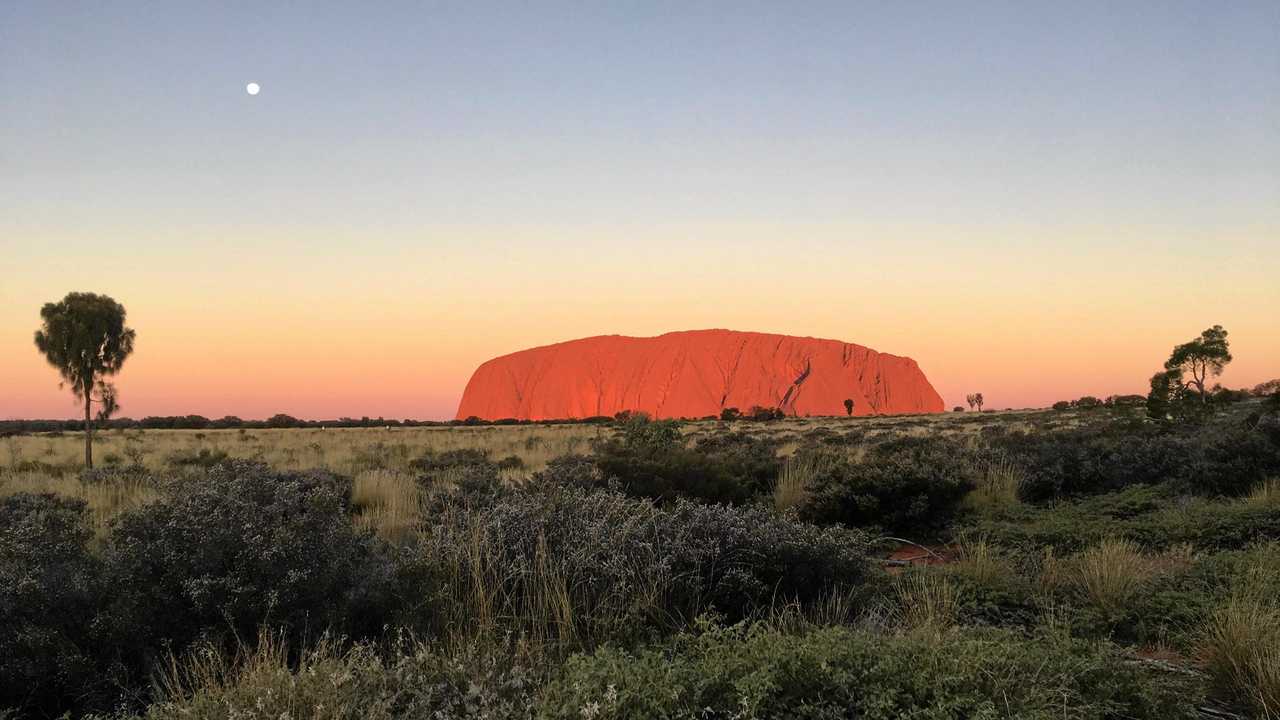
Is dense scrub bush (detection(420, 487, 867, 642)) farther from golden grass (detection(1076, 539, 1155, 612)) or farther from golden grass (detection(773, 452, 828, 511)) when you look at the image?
golden grass (detection(773, 452, 828, 511))

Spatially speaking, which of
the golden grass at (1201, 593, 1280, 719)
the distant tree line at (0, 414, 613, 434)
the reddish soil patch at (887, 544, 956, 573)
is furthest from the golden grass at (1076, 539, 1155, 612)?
the distant tree line at (0, 414, 613, 434)

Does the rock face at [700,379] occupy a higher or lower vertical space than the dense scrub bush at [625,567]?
higher

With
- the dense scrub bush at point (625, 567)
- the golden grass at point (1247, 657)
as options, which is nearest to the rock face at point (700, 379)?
the dense scrub bush at point (625, 567)

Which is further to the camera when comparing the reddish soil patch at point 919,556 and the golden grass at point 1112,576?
the reddish soil patch at point 919,556

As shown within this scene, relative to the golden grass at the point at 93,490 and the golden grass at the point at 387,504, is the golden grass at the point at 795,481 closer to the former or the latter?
the golden grass at the point at 387,504

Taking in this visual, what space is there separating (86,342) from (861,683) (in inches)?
962

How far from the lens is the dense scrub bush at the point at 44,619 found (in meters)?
4.43

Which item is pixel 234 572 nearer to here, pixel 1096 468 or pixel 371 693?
pixel 371 693

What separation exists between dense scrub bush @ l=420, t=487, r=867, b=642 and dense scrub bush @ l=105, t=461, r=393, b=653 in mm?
641

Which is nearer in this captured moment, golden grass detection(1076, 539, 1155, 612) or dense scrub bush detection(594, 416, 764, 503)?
golden grass detection(1076, 539, 1155, 612)

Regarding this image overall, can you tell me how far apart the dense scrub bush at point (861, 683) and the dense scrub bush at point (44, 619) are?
Answer: 116 inches

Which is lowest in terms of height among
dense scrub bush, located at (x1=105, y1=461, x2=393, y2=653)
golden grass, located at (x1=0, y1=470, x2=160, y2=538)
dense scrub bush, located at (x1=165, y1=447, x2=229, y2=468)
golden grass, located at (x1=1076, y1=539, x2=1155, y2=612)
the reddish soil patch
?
the reddish soil patch

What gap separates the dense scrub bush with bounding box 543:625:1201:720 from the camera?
11.0 ft

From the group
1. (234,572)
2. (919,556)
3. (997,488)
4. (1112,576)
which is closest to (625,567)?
(234,572)
